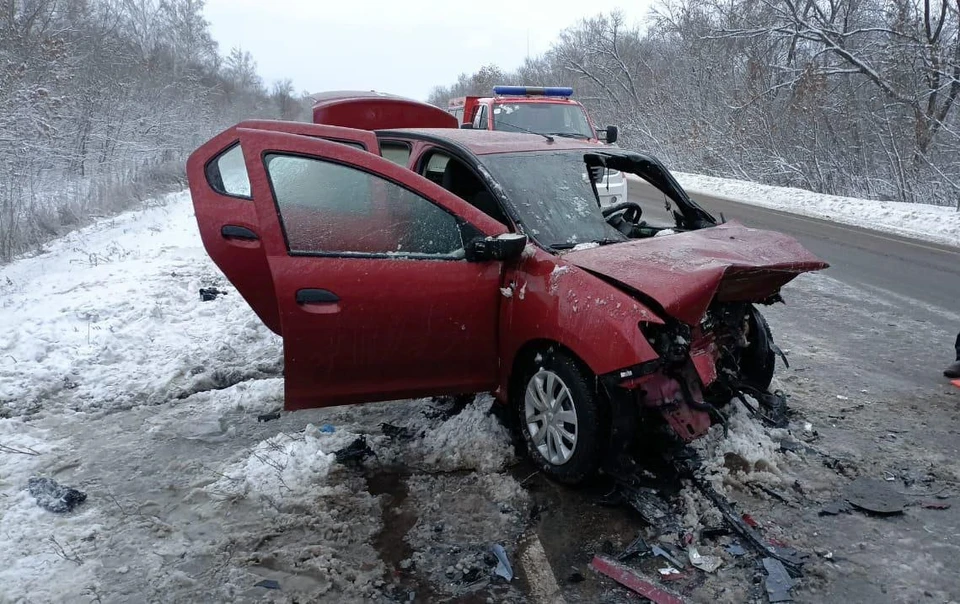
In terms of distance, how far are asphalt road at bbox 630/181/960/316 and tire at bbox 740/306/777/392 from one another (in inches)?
113

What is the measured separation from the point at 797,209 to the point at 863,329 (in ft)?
32.3

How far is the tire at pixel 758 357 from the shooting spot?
4145 mm

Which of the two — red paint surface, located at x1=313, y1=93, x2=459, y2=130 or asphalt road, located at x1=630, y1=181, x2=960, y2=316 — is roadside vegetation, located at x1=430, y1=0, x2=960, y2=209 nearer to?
asphalt road, located at x1=630, y1=181, x2=960, y2=316

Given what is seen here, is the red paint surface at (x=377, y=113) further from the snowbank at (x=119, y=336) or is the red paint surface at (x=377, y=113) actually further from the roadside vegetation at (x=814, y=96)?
the roadside vegetation at (x=814, y=96)

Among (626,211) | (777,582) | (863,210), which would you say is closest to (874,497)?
(777,582)

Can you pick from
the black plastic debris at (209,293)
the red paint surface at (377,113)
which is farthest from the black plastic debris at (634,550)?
the red paint surface at (377,113)

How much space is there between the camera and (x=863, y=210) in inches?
531

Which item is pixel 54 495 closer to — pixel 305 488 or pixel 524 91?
pixel 305 488

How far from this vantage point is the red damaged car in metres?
3.18

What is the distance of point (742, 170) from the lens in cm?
2212

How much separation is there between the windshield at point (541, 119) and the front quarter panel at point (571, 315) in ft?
23.7

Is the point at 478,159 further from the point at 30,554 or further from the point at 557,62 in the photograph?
the point at 557,62

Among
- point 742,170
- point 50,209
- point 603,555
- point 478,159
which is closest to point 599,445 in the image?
point 603,555

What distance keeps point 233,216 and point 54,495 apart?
1853 millimetres
